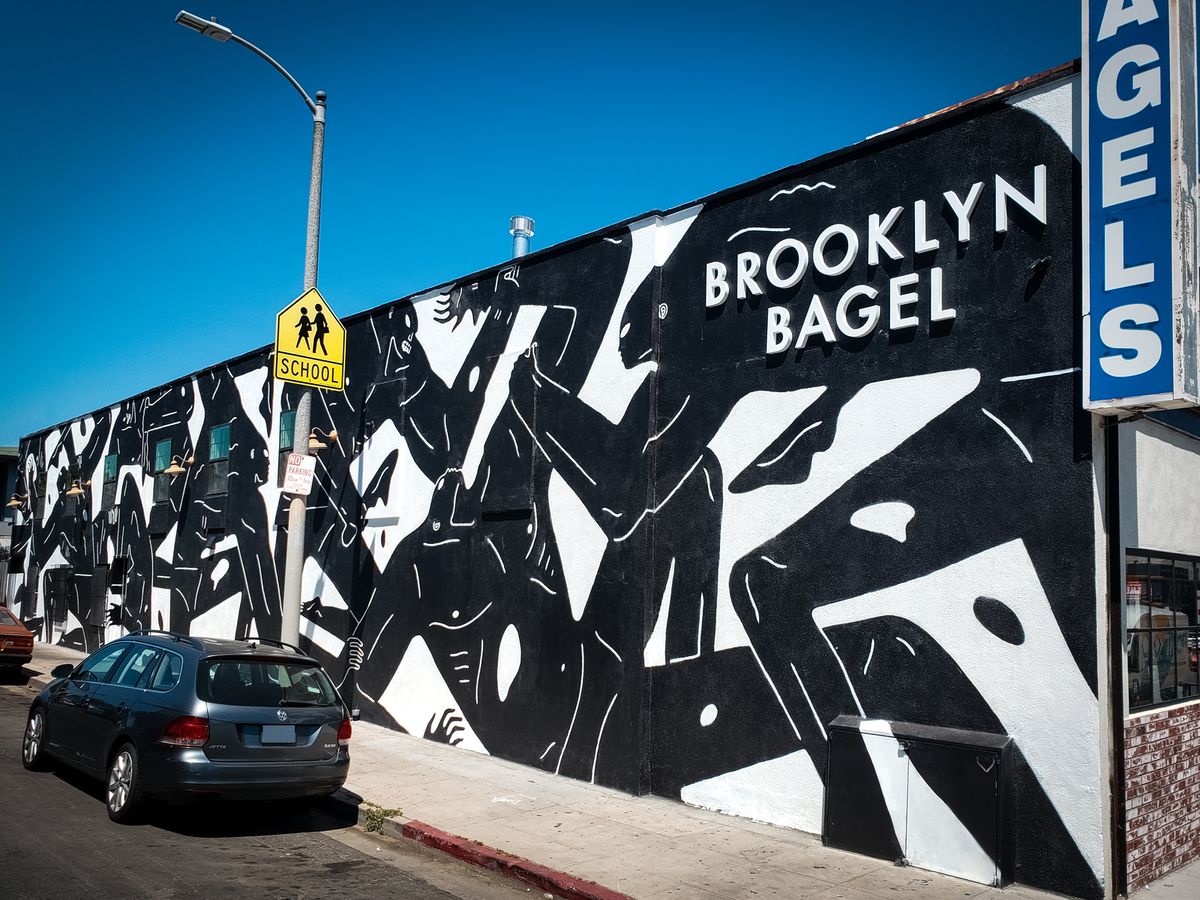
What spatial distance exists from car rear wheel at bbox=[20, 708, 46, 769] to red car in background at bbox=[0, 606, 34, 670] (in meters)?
8.92

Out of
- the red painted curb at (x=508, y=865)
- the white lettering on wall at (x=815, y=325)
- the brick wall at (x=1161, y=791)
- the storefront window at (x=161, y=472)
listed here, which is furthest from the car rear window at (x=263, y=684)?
the storefront window at (x=161, y=472)

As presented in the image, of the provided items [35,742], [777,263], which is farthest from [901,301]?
[35,742]

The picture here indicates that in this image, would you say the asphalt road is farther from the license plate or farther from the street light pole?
the street light pole

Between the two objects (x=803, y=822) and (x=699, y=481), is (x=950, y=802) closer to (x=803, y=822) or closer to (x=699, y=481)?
(x=803, y=822)

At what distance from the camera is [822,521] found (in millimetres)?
8750

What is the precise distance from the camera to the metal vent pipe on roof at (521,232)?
52.2 ft

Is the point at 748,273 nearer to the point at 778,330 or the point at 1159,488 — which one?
the point at 778,330

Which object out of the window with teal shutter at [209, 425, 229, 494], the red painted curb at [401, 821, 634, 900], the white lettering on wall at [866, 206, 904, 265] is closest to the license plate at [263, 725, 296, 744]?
the red painted curb at [401, 821, 634, 900]

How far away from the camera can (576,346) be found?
38.0 feet

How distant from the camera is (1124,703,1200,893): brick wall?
23.8 feet

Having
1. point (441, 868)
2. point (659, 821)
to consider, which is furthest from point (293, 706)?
point (659, 821)

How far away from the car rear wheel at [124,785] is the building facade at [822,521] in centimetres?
449

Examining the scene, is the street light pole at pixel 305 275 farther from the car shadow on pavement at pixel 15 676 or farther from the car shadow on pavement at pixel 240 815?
the car shadow on pavement at pixel 15 676

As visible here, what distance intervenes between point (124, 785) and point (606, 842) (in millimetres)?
4005
